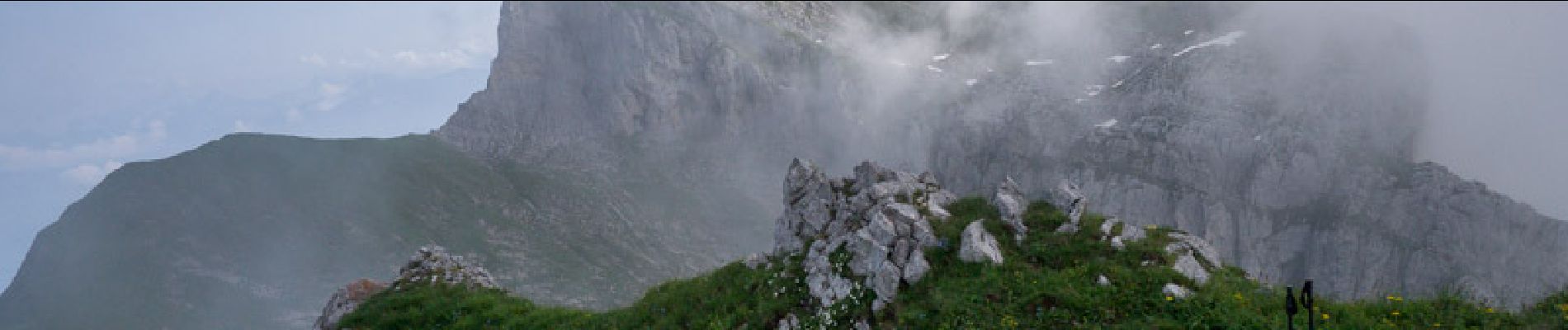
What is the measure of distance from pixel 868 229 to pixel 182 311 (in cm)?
19765

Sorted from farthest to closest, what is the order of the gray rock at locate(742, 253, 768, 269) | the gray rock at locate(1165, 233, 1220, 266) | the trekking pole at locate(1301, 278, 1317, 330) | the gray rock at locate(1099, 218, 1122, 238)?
the gray rock at locate(742, 253, 768, 269)
the gray rock at locate(1099, 218, 1122, 238)
the gray rock at locate(1165, 233, 1220, 266)
the trekking pole at locate(1301, 278, 1317, 330)

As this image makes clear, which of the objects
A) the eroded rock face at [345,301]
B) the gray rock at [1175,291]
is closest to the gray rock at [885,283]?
the gray rock at [1175,291]

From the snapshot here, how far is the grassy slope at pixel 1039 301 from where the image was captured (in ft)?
50.8

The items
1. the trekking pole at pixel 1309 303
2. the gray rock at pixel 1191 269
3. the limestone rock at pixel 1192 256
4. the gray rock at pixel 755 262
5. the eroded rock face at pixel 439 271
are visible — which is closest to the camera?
the trekking pole at pixel 1309 303

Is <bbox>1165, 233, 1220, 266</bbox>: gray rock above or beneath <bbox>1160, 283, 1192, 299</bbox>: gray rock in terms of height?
above

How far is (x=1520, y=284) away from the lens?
156625 millimetres

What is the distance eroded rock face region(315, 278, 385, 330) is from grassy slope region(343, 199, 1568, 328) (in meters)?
9.57

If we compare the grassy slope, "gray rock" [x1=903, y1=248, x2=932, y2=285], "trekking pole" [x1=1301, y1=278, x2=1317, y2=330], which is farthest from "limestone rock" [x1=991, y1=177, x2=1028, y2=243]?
"trekking pole" [x1=1301, y1=278, x2=1317, y2=330]

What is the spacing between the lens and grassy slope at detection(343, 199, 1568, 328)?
15492 mm

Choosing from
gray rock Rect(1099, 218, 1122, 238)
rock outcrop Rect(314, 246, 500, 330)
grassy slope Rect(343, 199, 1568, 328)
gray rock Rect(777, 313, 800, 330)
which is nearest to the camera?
grassy slope Rect(343, 199, 1568, 328)

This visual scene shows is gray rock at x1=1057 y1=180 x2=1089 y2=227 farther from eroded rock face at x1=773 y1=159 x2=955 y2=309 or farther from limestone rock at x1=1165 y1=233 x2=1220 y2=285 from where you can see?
eroded rock face at x1=773 y1=159 x2=955 y2=309

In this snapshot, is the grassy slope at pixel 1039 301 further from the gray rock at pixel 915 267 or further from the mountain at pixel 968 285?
the gray rock at pixel 915 267

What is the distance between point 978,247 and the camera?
1980 cm

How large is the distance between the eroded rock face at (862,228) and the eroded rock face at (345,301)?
17.6 metres
